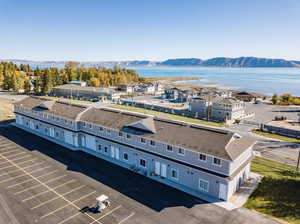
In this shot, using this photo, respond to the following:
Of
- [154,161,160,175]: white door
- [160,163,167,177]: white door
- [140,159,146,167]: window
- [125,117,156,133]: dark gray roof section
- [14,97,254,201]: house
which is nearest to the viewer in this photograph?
[14,97,254,201]: house

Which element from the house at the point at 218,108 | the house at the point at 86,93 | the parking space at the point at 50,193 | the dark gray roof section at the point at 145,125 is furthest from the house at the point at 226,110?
the parking space at the point at 50,193

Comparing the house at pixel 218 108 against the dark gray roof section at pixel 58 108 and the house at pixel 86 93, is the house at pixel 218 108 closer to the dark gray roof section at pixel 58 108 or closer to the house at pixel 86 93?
the house at pixel 86 93

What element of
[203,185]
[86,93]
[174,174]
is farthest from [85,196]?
[86,93]

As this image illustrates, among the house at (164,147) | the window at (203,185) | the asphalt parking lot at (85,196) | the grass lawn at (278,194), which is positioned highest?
the house at (164,147)

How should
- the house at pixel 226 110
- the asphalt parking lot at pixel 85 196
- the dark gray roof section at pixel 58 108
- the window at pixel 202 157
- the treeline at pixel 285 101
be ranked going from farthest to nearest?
the treeline at pixel 285 101 < the house at pixel 226 110 < the dark gray roof section at pixel 58 108 < the window at pixel 202 157 < the asphalt parking lot at pixel 85 196

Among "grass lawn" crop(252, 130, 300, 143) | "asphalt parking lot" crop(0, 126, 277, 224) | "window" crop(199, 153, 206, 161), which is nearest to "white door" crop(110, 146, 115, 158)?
"asphalt parking lot" crop(0, 126, 277, 224)

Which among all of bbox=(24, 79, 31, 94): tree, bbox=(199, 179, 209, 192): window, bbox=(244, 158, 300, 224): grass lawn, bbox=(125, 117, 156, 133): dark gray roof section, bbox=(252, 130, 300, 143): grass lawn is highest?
bbox=(24, 79, 31, 94): tree

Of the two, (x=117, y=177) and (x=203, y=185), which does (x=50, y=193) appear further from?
(x=203, y=185)

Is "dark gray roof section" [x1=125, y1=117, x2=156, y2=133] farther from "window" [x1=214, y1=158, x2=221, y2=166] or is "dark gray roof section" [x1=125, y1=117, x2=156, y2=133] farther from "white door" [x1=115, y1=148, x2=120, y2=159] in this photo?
"window" [x1=214, y1=158, x2=221, y2=166]
